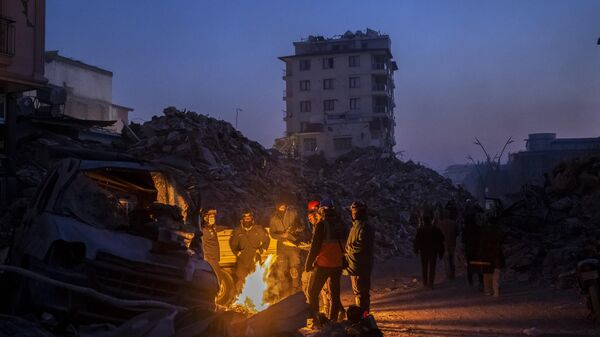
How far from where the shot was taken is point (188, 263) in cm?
714

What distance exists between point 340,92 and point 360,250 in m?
72.6

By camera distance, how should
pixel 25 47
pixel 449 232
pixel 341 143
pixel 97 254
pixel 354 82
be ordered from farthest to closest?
pixel 354 82, pixel 341 143, pixel 25 47, pixel 449 232, pixel 97 254

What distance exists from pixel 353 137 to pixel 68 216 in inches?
Answer: 2712

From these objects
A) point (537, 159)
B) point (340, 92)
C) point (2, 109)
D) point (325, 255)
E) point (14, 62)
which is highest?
point (340, 92)

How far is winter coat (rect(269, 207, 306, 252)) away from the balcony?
11160 millimetres

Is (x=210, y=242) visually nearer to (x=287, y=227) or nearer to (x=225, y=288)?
(x=225, y=288)

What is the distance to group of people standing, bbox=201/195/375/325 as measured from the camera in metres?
9.66

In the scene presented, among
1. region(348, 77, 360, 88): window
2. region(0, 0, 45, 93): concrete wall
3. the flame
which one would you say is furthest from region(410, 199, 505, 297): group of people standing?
region(348, 77, 360, 88): window

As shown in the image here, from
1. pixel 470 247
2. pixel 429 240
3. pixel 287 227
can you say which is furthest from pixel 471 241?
pixel 287 227

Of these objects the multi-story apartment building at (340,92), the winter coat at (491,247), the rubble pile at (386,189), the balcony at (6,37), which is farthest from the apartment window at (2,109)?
the multi-story apartment building at (340,92)

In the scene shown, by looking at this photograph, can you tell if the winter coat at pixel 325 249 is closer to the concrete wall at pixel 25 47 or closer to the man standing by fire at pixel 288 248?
the man standing by fire at pixel 288 248

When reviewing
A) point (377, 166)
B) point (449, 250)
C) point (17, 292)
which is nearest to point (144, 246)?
point (17, 292)

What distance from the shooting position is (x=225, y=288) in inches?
463

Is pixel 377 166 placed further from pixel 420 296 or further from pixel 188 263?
pixel 188 263
